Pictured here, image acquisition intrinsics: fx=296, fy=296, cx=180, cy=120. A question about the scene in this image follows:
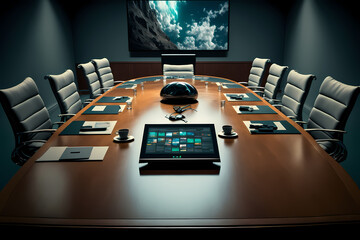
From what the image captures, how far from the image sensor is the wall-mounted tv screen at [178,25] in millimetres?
5609

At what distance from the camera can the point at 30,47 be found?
4.04 meters

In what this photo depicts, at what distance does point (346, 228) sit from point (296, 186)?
0.75 ft

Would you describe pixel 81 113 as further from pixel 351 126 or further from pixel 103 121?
pixel 351 126

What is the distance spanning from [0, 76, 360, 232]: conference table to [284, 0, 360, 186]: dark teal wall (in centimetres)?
152

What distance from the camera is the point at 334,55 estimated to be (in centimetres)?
391

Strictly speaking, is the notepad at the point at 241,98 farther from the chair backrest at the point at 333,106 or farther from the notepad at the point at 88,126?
the notepad at the point at 88,126

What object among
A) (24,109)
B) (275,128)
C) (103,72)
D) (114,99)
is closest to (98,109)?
(114,99)

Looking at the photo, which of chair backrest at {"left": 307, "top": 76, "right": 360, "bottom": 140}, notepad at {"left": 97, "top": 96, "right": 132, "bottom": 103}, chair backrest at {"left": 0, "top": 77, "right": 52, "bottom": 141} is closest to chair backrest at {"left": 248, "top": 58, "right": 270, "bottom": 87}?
chair backrest at {"left": 307, "top": 76, "right": 360, "bottom": 140}

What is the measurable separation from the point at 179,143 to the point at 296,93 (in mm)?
1646

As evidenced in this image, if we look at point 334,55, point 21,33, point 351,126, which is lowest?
point 351,126

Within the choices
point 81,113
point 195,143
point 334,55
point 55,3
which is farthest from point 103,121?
point 55,3

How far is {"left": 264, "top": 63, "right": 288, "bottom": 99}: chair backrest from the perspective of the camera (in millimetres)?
3068

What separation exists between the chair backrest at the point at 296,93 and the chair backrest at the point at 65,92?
1929mm

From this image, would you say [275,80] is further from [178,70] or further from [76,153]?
[76,153]
